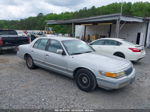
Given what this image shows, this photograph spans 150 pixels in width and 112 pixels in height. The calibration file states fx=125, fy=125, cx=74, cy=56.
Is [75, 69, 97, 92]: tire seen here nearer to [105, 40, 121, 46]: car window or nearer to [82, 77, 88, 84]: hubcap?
[82, 77, 88, 84]: hubcap

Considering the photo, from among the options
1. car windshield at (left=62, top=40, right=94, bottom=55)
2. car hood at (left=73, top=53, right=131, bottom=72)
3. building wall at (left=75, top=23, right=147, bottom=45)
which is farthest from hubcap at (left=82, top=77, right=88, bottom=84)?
building wall at (left=75, top=23, right=147, bottom=45)

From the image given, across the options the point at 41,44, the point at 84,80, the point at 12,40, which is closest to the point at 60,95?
the point at 84,80

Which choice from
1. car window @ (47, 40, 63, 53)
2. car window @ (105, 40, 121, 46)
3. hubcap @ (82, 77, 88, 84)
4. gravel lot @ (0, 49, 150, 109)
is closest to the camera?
gravel lot @ (0, 49, 150, 109)

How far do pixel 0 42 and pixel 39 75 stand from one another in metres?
4.57

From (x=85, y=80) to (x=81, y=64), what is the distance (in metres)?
0.47

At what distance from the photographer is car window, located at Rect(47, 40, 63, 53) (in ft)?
14.2

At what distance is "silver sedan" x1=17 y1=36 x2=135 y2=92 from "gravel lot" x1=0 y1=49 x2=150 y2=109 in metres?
0.37

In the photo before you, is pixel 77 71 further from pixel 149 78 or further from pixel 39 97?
pixel 149 78

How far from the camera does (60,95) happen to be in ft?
11.2

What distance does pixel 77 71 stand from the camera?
3730mm

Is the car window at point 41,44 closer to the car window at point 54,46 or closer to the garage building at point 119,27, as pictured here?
the car window at point 54,46

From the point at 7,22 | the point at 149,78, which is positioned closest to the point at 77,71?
the point at 149,78

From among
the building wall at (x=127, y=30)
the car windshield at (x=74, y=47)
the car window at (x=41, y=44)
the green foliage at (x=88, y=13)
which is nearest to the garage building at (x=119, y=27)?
the building wall at (x=127, y=30)

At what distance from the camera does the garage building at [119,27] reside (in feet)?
39.8
